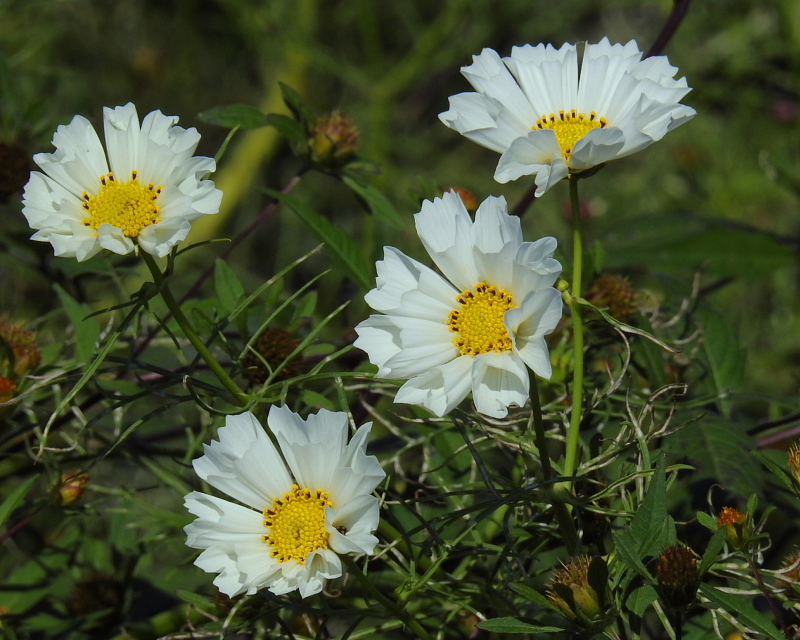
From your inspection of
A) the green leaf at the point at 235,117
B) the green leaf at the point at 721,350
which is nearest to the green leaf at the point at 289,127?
the green leaf at the point at 235,117

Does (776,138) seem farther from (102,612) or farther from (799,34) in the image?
(102,612)

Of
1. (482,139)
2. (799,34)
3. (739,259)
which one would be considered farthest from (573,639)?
(799,34)

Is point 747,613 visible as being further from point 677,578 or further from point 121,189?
point 121,189

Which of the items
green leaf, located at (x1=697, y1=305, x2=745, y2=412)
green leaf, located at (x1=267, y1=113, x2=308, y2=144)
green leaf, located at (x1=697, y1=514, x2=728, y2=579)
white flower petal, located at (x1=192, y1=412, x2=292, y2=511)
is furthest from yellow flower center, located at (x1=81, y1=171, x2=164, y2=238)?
green leaf, located at (x1=697, y1=305, x2=745, y2=412)

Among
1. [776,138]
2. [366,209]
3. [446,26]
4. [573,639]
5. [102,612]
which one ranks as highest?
[446,26]

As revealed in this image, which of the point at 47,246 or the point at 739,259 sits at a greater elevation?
the point at 47,246

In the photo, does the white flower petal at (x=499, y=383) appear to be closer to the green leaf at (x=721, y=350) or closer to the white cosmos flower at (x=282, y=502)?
the white cosmos flower at (x=282, y=502)
